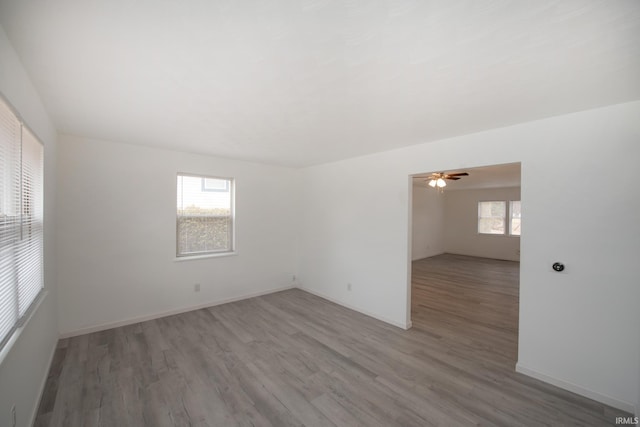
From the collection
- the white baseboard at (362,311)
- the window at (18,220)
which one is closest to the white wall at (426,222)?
the white baseboard at (362,311)

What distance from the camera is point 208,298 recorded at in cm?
430

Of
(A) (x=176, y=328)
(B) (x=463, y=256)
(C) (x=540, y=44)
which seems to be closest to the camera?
(C) (x=540, y=44)

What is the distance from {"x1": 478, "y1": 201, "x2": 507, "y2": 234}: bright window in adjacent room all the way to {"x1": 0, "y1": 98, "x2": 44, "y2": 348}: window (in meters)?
11.0

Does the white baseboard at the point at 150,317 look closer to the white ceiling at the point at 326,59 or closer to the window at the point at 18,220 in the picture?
the window at the point at 18,220

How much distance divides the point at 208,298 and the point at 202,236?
3.53ft

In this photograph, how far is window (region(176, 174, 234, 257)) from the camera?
Answer: 412cm

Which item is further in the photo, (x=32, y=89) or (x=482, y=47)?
(x=32, y=89)

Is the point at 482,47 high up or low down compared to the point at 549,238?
up

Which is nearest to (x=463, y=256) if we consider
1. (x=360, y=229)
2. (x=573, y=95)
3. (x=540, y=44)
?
(x=360, y=229)

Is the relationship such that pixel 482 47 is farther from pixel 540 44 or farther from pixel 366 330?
pixel 366 330

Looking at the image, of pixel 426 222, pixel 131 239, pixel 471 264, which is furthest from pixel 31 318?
pixel 426 222

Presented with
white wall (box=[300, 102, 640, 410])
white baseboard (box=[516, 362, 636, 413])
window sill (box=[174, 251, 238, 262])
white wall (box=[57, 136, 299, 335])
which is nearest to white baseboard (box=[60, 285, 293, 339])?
white wall (box=[57, 136, 299, 335])

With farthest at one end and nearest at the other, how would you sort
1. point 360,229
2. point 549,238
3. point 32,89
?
point 360,229 → point 549,238 → point 32,89

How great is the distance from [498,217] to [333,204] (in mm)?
7361
